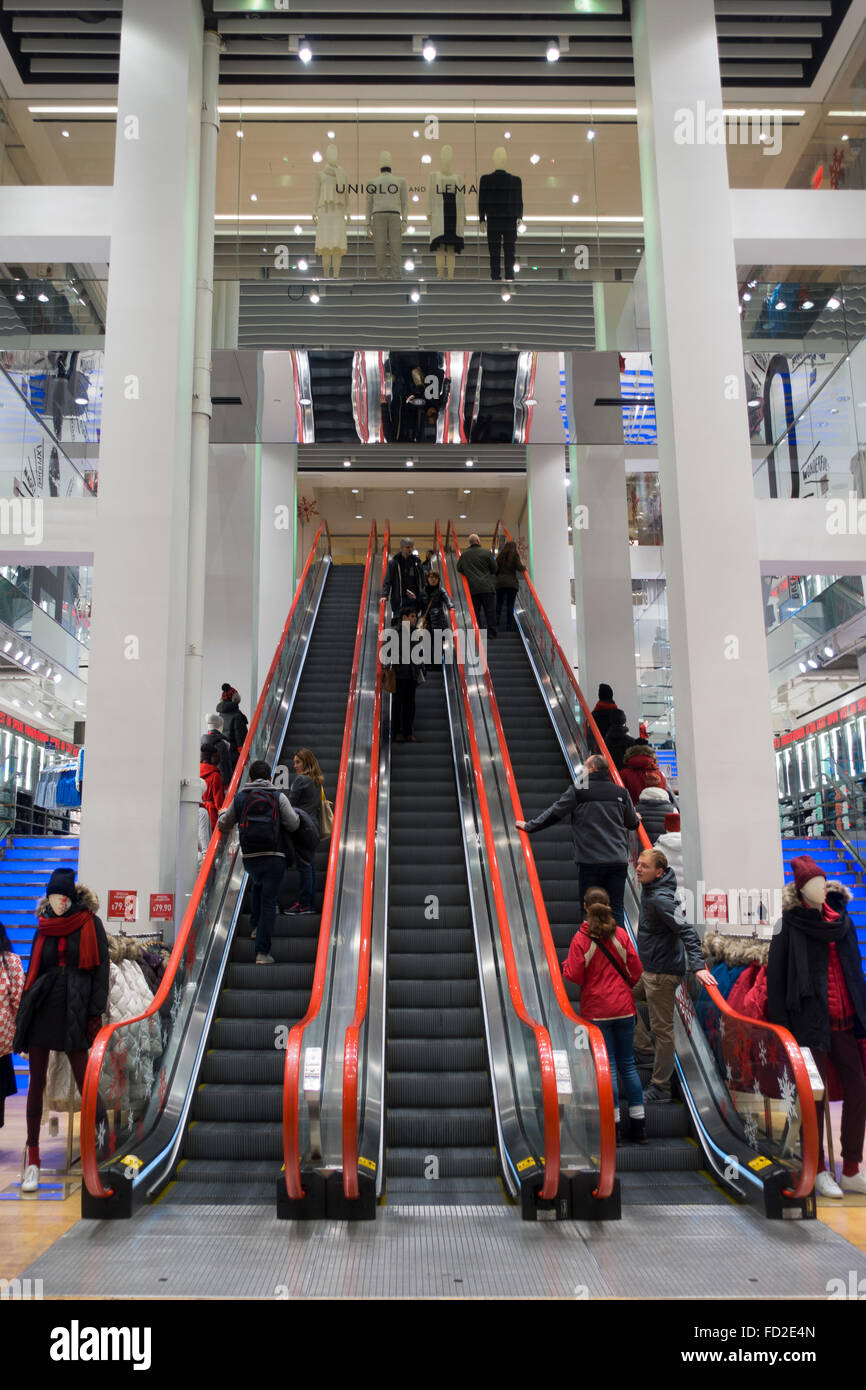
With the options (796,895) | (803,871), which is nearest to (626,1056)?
(796,895)

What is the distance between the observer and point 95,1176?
526cm

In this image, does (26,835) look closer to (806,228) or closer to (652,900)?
(652,900)

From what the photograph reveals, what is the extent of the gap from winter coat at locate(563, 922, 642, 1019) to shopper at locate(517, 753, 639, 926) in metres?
1.51

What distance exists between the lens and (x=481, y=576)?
1435 centimetres

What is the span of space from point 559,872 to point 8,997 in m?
4.52

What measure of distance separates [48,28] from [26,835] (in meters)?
Result: 9.31

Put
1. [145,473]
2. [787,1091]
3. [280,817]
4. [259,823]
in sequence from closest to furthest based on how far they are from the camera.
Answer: [787,1091]
[259,823]
[280,817]
[145,473]

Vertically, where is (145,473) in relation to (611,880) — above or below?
above

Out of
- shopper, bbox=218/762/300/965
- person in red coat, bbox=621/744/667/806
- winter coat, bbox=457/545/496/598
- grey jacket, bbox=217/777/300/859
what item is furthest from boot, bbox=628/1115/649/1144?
winter coat, bbox=457/545/496/598

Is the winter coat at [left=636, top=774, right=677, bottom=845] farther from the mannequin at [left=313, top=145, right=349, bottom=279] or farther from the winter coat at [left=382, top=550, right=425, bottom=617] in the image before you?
the mannequin at [left=313, top=145, right=349, bottom=279]

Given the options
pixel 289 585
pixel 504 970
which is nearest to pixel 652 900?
pixel 504 970

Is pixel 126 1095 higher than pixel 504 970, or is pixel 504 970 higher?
pixel 504 970

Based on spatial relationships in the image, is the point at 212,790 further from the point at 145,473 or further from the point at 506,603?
the point at 506,603

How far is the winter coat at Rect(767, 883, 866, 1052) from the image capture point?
5.74 metres
